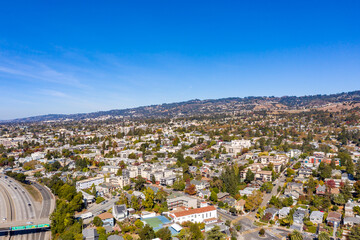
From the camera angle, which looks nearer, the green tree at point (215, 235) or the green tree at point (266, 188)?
the green tree at point (215, 235)

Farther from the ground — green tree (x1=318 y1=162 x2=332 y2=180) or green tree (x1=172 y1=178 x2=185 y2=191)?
green tree (x1=318 y1=162 x2=332 y2=180)

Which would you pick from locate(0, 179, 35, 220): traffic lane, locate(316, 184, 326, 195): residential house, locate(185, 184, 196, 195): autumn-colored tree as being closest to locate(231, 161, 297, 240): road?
locate(185, 184, 196, 195): autumn-colored tree

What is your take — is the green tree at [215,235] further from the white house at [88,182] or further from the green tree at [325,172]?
the white house at [88,182]

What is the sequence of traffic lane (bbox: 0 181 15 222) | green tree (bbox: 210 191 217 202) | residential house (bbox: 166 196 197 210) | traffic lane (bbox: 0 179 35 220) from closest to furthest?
1. traffic lane (bbox: 0 181 15 222)
2. residential house (bbox: 166 196 197 210)
3. traffic lane (bbox: 0 179 35 220)
4. green tree (bbox: 210 191 217 202)

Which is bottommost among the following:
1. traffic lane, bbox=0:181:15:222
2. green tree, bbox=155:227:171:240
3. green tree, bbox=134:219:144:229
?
traffic lane, bbox=0:181:15:222

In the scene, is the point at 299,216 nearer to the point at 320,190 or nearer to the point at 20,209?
the point at 320,190

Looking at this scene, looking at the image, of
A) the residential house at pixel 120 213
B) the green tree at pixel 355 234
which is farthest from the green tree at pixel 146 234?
the green tree at pixel 355 234

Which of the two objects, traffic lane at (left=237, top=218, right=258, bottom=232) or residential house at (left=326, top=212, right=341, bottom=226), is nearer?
residential house at (left=326, top=212, right=341, bottom=226)

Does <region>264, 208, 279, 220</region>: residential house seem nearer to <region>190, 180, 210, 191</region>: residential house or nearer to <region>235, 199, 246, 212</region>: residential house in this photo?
<region>235, 199, 246, 212</region>: residential house
